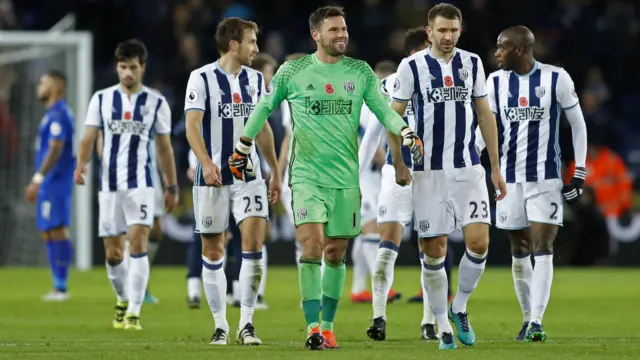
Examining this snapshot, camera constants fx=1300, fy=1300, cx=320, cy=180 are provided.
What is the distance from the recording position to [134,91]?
1042cm

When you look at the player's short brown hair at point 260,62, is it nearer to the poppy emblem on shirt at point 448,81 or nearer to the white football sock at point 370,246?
the white football sock at point 370,246

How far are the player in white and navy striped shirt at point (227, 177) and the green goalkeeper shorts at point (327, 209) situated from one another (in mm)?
642

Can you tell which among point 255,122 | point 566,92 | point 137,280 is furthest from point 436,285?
point 137,280

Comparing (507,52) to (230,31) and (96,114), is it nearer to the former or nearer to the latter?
(230,31)

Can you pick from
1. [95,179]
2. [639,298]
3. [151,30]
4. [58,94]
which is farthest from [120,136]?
[151,30]

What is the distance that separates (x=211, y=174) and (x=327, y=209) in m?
0.84

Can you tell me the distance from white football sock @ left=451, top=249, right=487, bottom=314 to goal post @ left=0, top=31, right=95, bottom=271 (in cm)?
1007

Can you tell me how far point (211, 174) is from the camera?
27.3 ft

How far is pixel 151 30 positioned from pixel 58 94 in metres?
7.14

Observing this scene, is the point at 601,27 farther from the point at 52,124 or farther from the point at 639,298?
the point at 52,124

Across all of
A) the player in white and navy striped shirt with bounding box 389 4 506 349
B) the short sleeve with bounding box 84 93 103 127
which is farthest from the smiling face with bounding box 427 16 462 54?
the short sleeve with bounding box 84 93 103 127

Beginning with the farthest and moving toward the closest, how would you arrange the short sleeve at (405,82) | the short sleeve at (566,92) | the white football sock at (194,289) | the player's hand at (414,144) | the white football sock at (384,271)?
the white football sock at (194,289) < the white football sock at (384,271) < the short sleeve at (566,92) < the short sleeve at (405,82) < the player's hand at (414,144)

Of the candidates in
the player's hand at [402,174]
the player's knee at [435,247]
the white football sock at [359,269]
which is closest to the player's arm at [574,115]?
the player's knee at [435,247]

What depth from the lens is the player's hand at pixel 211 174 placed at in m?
8.34
